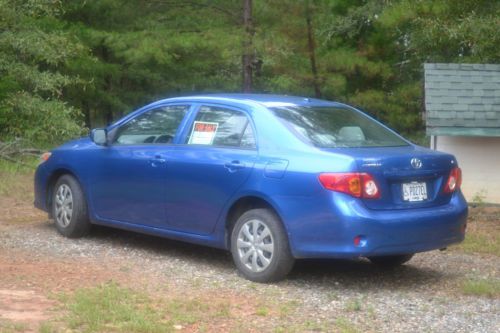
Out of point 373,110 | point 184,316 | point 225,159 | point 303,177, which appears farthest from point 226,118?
point 373,110

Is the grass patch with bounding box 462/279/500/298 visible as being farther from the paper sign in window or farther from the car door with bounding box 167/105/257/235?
the paper sign in window

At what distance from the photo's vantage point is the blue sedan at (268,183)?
718cm

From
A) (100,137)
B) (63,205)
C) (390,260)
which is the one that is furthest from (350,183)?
(63,205)

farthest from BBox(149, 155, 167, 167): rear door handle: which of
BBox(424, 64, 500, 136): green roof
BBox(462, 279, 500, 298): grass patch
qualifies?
BBox(424, 64, 500, 136): green roof

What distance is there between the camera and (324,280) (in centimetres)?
792

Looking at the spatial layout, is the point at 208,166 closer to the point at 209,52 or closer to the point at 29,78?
the point at 29,78

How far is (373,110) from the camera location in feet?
78.7

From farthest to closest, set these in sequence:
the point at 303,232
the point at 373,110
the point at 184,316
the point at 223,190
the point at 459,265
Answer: the point at 373,110, the point at 459,265, the point at 223,190, the point at 303,232, the point at 184,316

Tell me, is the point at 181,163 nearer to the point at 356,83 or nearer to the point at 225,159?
the point at 225,159

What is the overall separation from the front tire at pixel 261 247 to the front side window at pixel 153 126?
4.55 feet

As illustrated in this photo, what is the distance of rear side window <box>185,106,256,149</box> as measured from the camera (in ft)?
26.3

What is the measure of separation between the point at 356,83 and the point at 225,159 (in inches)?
694

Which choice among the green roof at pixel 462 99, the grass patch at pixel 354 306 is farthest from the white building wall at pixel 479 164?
the grass patch at pixel 354 306

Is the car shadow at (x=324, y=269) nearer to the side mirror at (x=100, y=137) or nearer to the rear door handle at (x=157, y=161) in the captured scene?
the rear door handle at (x=157, y=161)
